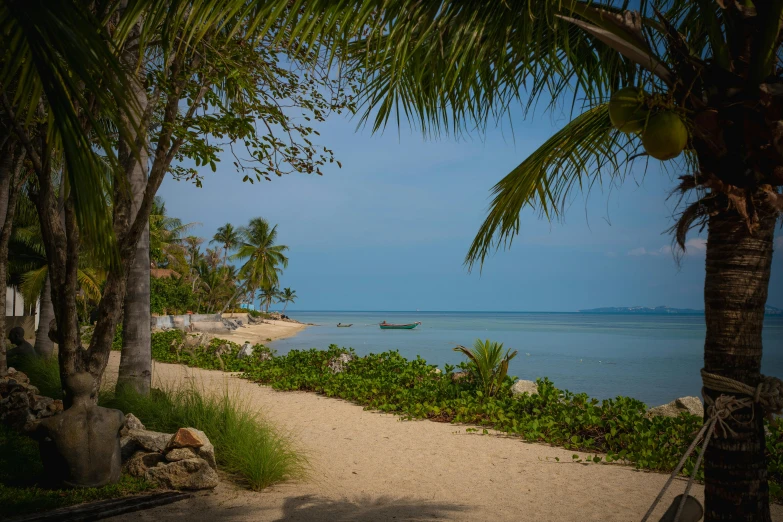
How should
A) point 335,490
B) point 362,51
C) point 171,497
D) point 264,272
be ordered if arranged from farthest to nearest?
point 264,272 < point 335,490 < point 171,497 < point 362,51

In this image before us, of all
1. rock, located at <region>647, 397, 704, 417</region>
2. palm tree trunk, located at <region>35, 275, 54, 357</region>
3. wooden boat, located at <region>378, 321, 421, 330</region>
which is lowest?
wooden boat, located at <region>378, 321, 421, 330</region>

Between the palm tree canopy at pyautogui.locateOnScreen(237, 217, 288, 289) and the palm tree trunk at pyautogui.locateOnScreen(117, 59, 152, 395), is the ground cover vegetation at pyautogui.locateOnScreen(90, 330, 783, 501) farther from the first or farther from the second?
the palm tree canopy at pyautogui.locateOnScreen(237, 217, 288, 289)

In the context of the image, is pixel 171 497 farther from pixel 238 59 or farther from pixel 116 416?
pixel 238 59

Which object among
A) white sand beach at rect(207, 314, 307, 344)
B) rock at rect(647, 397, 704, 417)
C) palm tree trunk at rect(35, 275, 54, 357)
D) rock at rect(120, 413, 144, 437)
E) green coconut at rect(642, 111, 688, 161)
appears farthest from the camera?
white sand beach at rect(207, 314, 307, 344)

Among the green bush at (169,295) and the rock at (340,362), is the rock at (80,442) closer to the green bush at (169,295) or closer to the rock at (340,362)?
the rock at (340,362)

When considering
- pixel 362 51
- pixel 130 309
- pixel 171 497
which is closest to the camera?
pixel 362 51

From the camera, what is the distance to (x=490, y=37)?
2.52 metres

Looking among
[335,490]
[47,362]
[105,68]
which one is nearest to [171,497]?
[335,490]

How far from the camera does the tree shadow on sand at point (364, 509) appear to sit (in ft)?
15.1

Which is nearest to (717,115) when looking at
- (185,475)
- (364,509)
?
(364,509)

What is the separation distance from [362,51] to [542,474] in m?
4.73

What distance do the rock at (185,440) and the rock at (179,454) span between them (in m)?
0.04

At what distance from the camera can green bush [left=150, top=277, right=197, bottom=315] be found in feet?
112

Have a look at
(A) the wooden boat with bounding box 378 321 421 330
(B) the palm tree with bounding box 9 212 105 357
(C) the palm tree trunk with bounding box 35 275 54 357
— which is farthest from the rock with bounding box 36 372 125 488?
(A) the wooden boat with bounding box 378 321 421 330
